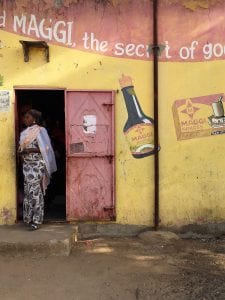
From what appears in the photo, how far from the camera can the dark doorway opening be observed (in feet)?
24.9

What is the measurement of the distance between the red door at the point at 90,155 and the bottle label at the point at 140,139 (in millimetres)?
283

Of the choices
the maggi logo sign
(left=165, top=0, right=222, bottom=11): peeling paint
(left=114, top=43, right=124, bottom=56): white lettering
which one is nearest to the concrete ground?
the maggi logo sign

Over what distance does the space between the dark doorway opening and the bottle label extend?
4.87ft

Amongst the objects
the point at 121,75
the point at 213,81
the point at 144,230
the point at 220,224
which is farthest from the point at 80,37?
the point at 220,224

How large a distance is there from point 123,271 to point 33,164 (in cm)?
204

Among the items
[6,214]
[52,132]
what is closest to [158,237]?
[6,214]

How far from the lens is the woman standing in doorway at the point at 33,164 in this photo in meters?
7.01

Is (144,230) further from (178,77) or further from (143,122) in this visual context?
(178,77)

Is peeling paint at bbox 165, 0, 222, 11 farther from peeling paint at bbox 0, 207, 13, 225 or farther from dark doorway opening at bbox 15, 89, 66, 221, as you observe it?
peeling paint at bbox 0, 207, 13, 225

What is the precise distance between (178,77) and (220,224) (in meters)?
2.28

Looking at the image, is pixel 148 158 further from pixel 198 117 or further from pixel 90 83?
pixel 90 83

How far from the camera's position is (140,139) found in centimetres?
741

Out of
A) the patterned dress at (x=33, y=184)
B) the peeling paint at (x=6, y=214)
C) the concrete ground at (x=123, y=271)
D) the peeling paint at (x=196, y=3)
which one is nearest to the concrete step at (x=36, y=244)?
the concrete ground at (x=123, y=271)

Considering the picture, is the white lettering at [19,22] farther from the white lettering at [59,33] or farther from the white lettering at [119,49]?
the white lettering at [119,49]
